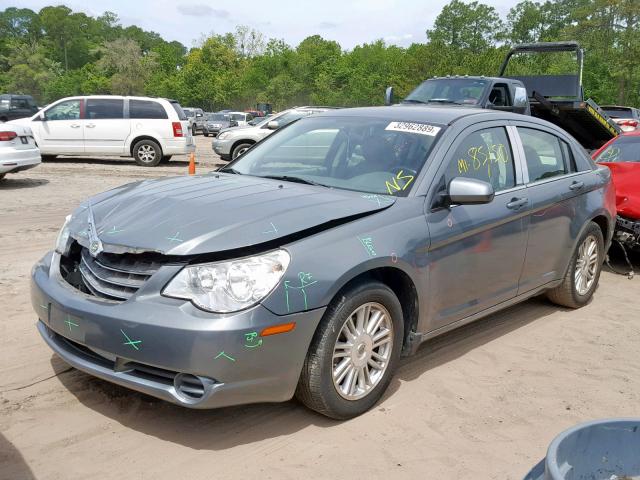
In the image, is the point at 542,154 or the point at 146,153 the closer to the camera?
the point at 542,154

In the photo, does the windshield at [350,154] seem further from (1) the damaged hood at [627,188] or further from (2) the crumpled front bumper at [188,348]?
(1) the damaged hood at [627,188]

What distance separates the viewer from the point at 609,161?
797cm

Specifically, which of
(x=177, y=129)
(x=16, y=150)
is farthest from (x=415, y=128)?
(x=177, y=129)

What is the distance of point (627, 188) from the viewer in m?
7.20

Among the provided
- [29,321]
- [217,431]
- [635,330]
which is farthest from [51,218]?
[635,330]

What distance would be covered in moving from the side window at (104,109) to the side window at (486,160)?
13.0 m

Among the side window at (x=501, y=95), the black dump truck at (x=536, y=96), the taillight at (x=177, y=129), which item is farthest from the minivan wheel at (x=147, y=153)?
the side window at (x=501, y=95)

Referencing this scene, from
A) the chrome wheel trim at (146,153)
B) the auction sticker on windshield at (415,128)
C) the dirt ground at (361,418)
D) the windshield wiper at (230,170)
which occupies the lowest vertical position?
the dirt ground at (361,418)

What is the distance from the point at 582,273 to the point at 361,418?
307 centimetres

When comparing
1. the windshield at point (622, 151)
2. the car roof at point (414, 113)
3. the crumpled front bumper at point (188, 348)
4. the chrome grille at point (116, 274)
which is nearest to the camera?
the crumpled front bumper at point (188, 348)

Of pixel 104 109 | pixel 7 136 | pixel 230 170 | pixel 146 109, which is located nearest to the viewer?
pixel 230 170

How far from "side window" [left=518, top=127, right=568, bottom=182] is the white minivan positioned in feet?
40.2

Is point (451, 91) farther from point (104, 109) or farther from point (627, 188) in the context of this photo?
point (104, 109)

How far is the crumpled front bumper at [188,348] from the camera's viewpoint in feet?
9.89
